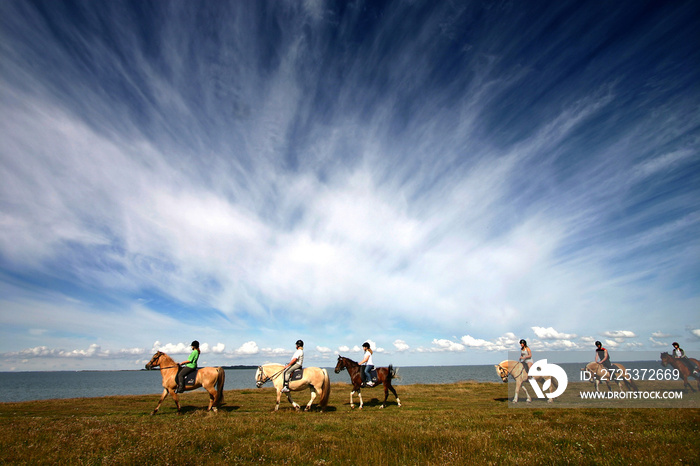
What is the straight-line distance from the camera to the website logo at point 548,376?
749 inches

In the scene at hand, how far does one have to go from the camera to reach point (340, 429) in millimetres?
11117

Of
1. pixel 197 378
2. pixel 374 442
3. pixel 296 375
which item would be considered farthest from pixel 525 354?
pixel 197 378

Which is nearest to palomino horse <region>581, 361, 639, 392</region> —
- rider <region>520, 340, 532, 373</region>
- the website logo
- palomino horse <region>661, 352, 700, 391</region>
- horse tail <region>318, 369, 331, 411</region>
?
palomino horse <region>661, 352, 700, 391</region>

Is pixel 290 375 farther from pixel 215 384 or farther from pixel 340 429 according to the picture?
pixel 340 429

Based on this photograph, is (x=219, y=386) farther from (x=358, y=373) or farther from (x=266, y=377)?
(x=358, y=373)

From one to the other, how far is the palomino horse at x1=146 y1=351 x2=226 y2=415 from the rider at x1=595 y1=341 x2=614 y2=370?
24297mm

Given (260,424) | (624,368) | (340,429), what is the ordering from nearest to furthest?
(340,429) → (260,424) → (624,368)

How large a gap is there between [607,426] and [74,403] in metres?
30.7

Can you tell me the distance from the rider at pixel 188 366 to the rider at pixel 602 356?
2535 cm

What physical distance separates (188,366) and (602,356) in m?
26.7

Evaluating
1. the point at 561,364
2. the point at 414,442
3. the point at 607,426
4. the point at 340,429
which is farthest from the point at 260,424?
the point at 561,364

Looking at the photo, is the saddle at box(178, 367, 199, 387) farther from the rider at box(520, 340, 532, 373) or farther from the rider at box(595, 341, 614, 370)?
the rider at box(595, 341, 614, 370)

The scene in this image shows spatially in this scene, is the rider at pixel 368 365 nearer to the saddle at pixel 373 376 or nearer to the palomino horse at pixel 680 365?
the saddle at pixel 373 376

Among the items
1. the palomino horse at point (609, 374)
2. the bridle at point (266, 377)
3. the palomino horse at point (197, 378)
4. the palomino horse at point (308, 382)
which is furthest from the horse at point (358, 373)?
the palomino horse at point (609, 374)
